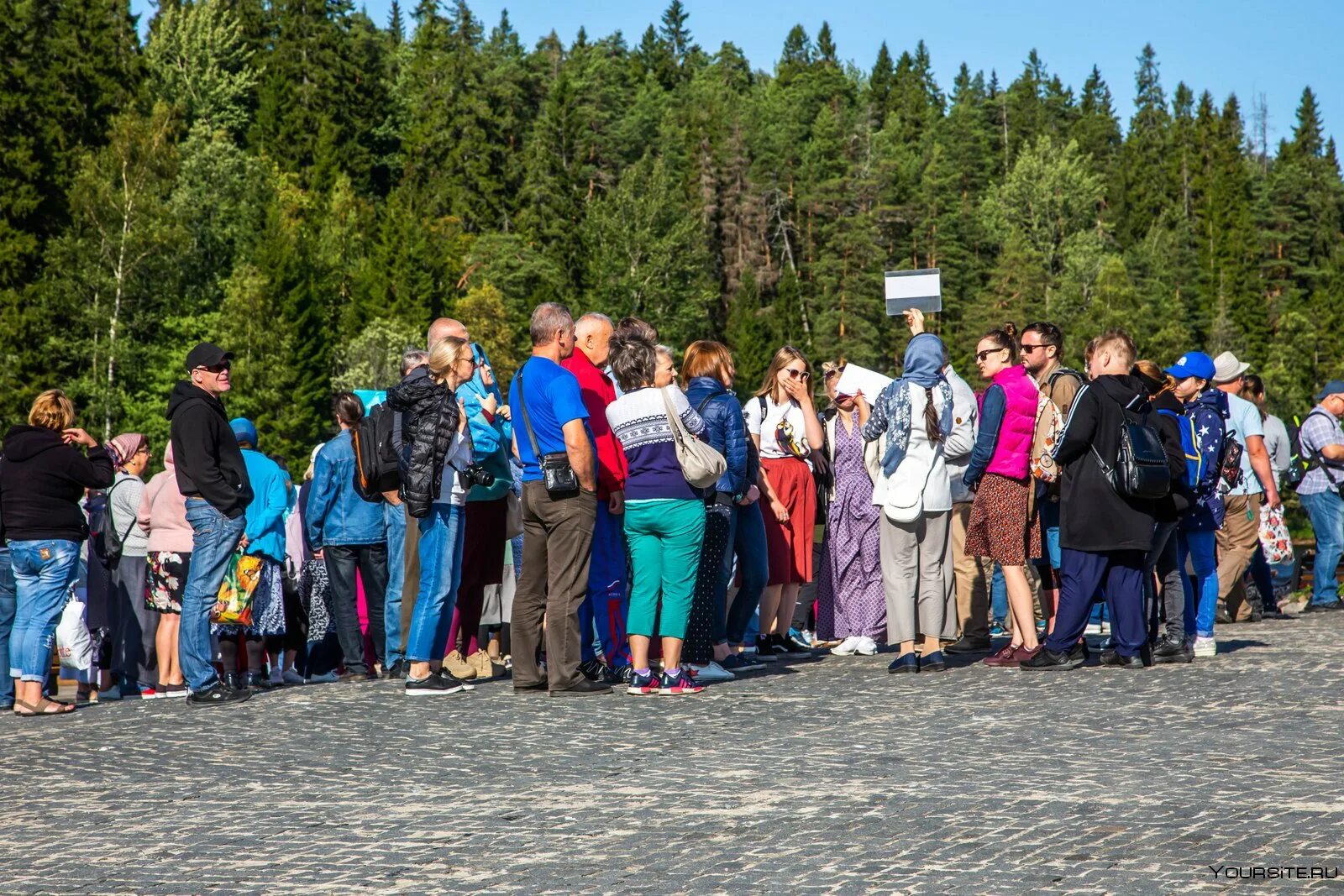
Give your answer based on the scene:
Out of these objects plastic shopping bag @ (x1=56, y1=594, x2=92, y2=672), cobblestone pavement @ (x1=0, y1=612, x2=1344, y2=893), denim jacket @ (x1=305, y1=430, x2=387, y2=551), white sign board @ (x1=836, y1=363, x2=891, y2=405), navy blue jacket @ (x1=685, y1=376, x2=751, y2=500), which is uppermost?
white sign board @ (x1=836, y1=363, x2=891, y2=405)

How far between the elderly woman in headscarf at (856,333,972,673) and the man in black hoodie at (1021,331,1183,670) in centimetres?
71

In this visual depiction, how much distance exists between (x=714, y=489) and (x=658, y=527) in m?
0.84

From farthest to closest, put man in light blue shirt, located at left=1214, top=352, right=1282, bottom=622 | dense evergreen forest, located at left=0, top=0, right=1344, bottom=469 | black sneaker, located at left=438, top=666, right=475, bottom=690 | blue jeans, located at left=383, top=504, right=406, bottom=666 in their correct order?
dense evergreen forest, located at left=0, top=0, right=1344, bottom=469 → man in light blue shirt, located at left=1214, top=352, right=1282, bottom=622 → blue jeans, located at left=383, top=504, right=406, bottom=666 → black sneaker, located at left=438, top=666, right=475, bottom=690

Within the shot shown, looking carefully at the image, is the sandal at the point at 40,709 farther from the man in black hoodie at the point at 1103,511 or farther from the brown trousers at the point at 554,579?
the man in black hoodie at the point at 1103,511

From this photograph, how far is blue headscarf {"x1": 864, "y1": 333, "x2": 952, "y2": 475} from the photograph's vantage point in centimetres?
1045

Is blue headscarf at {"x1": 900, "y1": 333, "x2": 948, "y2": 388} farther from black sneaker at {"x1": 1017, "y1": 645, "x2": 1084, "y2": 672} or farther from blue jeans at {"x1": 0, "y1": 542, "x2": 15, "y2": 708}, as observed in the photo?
blue jeans at {"x1": 0, "y1": 542, "x2": 15, "y2": 708}

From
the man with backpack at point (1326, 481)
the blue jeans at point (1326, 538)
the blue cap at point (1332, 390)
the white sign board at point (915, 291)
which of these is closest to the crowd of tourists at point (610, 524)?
the white sign board at point (915, 291)

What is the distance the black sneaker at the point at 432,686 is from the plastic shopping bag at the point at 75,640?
2.30m

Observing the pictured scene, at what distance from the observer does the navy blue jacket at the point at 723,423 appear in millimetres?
10242

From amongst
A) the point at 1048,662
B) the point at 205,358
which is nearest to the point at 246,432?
the point at 205,358

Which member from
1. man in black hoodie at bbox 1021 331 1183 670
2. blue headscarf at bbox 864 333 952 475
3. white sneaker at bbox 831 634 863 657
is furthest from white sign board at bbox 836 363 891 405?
man in black hoodie at bbox 1021 331 1183 670

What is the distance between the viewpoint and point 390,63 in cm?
11625

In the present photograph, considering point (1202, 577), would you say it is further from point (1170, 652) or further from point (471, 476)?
point (471, 476)

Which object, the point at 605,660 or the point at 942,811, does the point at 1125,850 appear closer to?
the point at 942,811
